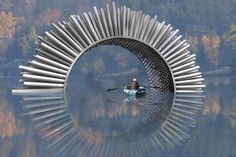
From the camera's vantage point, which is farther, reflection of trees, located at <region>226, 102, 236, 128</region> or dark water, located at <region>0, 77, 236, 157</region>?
reflection of trees, located at <region>226, 102, 236, 128</region>

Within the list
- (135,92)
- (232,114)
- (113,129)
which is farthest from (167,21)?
(113,129)

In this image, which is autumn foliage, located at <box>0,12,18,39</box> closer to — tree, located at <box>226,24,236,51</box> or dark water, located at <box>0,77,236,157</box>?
tree, located at <box>226,24,236,51</box>

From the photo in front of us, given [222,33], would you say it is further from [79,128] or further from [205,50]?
[79,128]

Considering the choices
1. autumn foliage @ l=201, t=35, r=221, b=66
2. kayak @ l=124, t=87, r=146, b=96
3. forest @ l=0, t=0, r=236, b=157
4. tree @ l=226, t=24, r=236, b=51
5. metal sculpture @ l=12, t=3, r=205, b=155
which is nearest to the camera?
metal sculpture @ l=12, t=3, r=205, b=155

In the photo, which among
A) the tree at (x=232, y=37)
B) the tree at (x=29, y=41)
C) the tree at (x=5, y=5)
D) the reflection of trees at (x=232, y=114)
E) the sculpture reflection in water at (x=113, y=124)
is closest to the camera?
the sculpture reflection in water at (x=113, y=124)

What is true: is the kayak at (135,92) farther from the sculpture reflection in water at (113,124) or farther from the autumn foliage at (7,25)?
the autumn foliage at (7,25)

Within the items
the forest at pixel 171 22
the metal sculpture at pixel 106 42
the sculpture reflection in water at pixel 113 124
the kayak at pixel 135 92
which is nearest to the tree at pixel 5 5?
the forest at pixel 171 22

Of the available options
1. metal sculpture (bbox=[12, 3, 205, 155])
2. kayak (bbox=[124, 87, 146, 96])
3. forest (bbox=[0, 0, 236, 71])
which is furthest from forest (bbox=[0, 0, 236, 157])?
metal sculpture (bbox=[12, 3, 205, 155])
